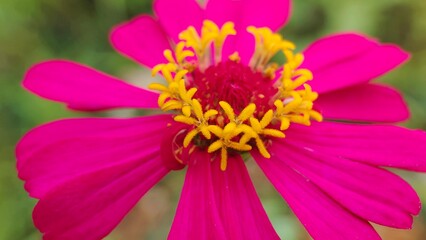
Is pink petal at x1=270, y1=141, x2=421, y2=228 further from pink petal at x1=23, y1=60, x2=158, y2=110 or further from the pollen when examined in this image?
pink petal at x1=23, y1=60, x2=158, y2=110

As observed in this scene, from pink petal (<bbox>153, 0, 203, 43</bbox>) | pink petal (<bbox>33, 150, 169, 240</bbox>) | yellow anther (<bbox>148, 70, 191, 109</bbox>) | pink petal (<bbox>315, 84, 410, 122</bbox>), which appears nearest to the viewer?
pink petal (<bbox>33, 150, 169, 240</bbox>)

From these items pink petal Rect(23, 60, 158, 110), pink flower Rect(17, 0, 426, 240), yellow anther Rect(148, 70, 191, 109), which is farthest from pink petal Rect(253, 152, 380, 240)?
pink petal Rect(23, 60, 158, 110)

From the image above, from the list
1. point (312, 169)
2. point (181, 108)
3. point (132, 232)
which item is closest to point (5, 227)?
point (132, 232)

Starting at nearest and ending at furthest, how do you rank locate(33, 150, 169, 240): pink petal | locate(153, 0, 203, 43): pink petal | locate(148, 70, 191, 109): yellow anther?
locate(33, 150, 169, 240): pink petal → locate(148, 70, 191, 109): yellow anther → locate(153, 0, 203, 43): pink petal

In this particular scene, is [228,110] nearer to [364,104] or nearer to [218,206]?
[218,206]

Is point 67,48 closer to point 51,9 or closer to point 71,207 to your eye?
point 51,9

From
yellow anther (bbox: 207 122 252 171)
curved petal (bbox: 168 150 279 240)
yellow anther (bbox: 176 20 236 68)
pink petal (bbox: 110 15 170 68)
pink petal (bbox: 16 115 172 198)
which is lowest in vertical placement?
curved petal (bbox: 168 150 279 240)

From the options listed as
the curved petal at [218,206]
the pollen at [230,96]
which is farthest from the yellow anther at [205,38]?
the curved petal at [218,206]
